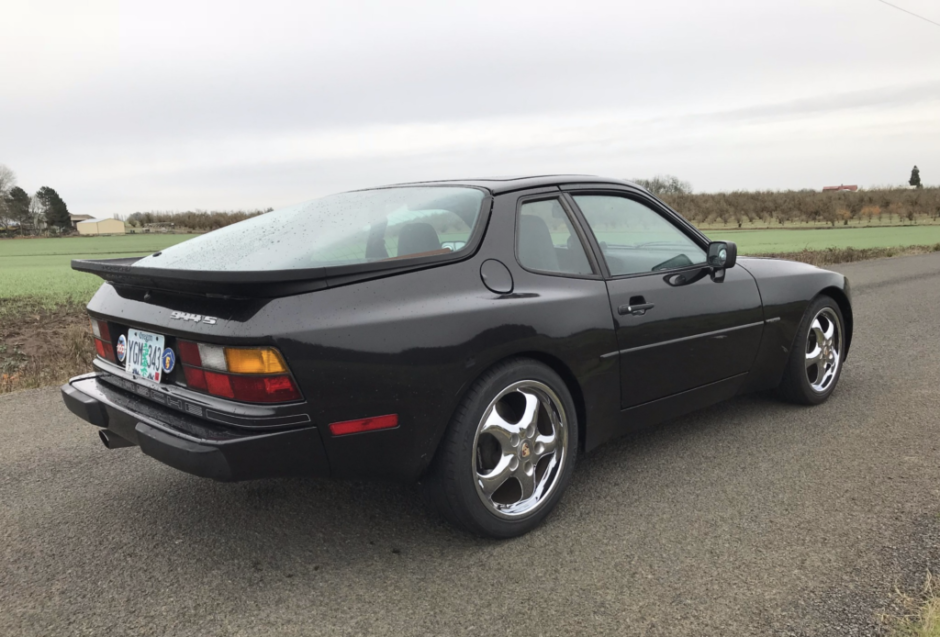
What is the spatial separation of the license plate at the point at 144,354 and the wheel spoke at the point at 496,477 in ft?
4.28

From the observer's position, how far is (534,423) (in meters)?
2.89

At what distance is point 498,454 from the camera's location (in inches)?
111

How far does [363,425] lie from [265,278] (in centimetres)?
61

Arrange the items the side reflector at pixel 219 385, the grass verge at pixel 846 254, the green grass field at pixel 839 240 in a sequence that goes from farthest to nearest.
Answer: the green grass field at pixel 839 240, the grass verge at pixel 846 254, the side reflector at pixel 219 385

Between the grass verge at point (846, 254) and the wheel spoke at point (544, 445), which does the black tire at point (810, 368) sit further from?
the grass verge at point (846, 254)

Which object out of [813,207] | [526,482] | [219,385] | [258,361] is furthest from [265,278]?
[813,207]

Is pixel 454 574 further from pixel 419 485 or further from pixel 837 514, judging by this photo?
pixel 837 514

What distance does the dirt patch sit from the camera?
19.6ft

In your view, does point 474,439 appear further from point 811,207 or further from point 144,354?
point 811,207

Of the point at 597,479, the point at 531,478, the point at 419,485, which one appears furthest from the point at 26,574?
the point at 597,479

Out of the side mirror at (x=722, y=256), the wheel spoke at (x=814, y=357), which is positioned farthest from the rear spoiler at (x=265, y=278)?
the wheel spoke at (x=814, y=357)

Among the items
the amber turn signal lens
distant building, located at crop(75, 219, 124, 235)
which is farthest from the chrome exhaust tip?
distant building, located at crop(75, 219, 124, 235)

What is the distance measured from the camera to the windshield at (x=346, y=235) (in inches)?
107

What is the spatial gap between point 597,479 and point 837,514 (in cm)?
104
